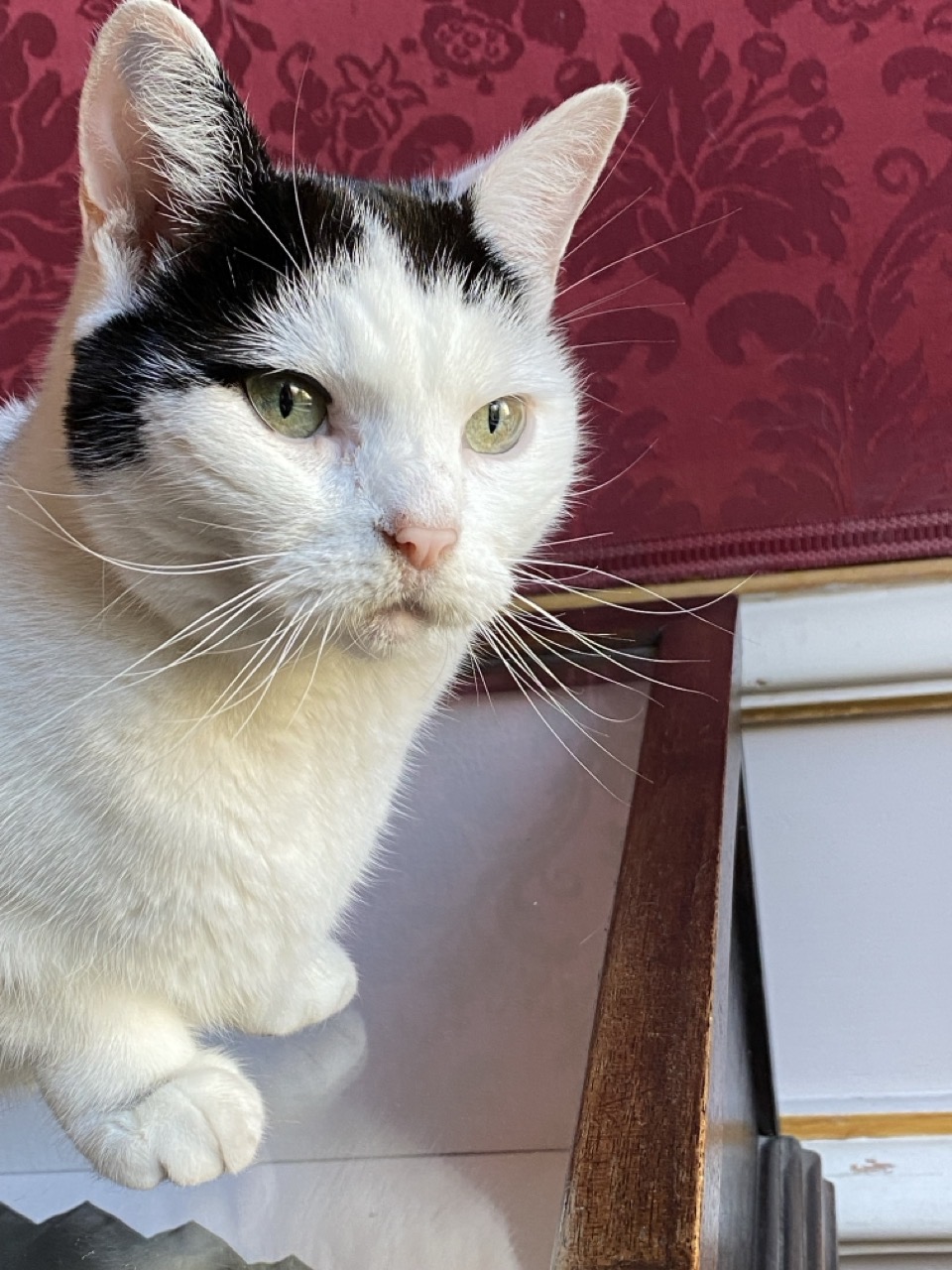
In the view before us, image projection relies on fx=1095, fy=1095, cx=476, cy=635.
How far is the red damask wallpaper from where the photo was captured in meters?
0.80

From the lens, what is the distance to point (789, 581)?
874 millimetres

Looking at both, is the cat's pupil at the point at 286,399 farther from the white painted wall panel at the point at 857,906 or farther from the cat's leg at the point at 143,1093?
the white painted wall panel at the point at 857,906

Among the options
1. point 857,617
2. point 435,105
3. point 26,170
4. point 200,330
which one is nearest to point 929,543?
point 857,617

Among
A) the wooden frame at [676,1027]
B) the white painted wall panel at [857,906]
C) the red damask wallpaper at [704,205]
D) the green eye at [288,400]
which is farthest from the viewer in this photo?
the white painted wall panel at [857,906]

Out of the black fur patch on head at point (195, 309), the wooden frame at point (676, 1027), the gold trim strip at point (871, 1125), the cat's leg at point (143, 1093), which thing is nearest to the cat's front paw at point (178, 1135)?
the cat's leg at point (143, 1093)

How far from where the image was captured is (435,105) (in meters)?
0.83

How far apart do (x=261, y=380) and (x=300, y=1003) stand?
262 mm

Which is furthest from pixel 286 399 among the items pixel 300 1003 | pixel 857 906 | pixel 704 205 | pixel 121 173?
pixel 857 906

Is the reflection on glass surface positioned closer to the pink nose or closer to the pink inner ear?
the pink nose

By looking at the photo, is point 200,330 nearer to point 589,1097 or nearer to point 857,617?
point 589,1097

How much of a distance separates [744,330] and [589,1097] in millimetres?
659

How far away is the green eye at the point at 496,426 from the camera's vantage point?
441 millimetres

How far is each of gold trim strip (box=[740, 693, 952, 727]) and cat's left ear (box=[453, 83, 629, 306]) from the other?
1.56ft

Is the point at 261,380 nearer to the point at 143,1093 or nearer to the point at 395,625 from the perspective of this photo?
the point at 395,625
